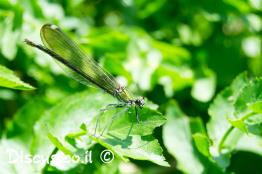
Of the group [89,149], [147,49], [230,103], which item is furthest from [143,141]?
[147,49]

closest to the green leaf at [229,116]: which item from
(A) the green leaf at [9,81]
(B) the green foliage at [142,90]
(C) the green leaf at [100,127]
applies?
(B) the green foliage at [142,90]

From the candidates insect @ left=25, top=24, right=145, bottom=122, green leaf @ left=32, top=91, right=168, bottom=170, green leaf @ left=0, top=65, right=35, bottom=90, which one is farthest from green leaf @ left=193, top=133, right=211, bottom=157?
green leaf @ left=0, top=65, right=35, bottom=90

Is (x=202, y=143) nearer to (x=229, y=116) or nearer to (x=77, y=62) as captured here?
(x=229, y=116)

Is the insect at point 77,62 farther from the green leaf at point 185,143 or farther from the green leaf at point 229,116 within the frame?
the green leaf at point 229,116

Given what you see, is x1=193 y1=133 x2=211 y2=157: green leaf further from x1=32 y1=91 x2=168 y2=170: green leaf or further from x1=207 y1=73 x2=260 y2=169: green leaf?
x1=32 y1=91 x2=168 y2=170: green leaf

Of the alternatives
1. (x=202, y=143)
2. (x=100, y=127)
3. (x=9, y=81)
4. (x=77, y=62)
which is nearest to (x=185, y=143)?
(x=202, y=143)

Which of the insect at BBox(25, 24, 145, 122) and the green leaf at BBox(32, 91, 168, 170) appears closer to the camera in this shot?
the green leaf at BBox(32, 91, 168, 170)
